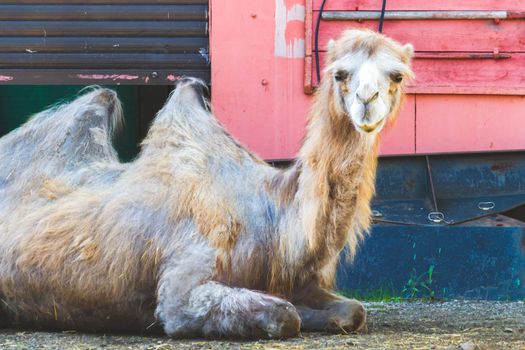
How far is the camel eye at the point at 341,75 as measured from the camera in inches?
228

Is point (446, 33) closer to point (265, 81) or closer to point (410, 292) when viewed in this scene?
point (265, 81)

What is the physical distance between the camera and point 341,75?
5824 millimetres

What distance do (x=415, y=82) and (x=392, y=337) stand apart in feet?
11.2

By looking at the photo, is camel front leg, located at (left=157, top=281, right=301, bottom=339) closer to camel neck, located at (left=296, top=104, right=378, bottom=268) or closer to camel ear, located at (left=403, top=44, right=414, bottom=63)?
camel neck, located at (left=296, top=104, right=378, bottom=268)

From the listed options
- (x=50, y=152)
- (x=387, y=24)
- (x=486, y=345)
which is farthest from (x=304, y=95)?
(x=486, y=345)

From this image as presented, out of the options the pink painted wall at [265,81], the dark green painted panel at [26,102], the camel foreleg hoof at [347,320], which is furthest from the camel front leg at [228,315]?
the dark green painted panel at [26,102]

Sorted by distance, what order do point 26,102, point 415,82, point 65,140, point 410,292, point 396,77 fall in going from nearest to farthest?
point 396,77, point 65,140, point 410,292, point 415,82, point 26,102

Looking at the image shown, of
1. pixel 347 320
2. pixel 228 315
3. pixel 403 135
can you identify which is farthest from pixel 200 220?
pixel 403 135

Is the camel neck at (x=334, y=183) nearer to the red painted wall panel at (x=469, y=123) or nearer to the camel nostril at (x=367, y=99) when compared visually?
the camel nostril at (x=367, y=99)

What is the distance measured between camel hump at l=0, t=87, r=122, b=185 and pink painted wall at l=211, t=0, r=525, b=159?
1.79 metres

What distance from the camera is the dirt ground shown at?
542 cm

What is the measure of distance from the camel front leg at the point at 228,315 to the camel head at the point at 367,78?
957mm

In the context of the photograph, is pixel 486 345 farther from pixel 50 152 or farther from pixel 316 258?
pixel 50 152

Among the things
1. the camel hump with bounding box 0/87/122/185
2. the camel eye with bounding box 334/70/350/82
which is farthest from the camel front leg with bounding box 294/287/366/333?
the camel hump with bounding box 0/87/122/185
